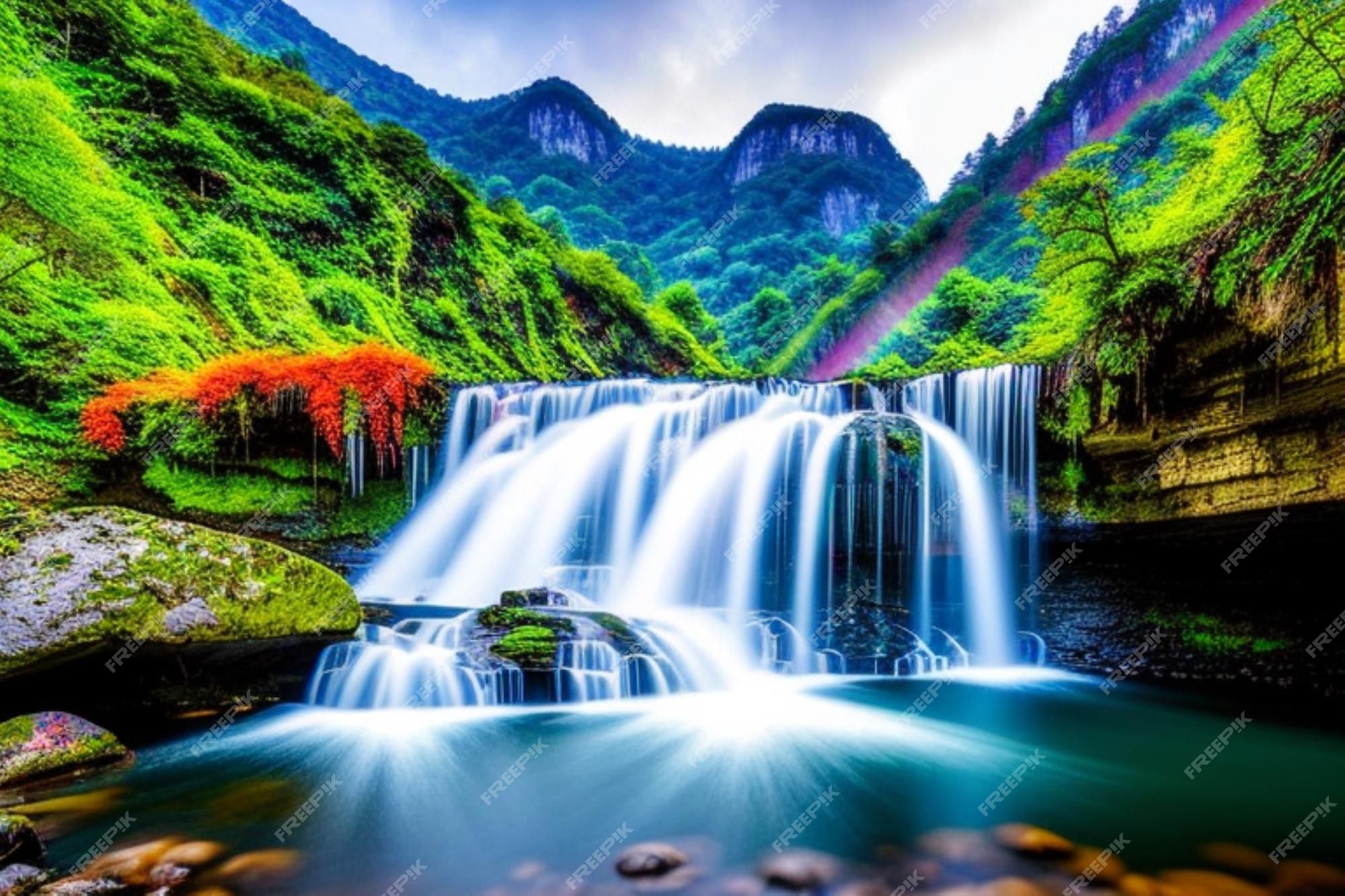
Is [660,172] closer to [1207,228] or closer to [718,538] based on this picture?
[718,538]

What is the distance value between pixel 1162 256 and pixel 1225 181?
3.72 ft

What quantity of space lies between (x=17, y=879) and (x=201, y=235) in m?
13.6

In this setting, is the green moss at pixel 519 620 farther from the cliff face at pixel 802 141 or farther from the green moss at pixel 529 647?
the cliff face at pixel 802 141

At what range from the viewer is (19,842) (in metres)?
2.67

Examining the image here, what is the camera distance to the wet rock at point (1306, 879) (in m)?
2.82

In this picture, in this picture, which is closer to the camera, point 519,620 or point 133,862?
point 133,862

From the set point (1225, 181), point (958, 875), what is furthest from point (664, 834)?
point (1225, 181)

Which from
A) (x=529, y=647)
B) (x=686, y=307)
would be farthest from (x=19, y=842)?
(x=686, y=307)

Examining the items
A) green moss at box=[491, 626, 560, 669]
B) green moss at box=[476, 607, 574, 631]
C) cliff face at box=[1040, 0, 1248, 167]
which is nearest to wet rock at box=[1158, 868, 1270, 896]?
green moss at box=[491, 626, 560, 669]

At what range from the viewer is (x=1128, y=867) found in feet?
9.79

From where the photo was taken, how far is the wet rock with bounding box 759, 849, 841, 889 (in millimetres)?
2848

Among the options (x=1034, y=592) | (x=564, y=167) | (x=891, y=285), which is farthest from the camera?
(x=564, y=167)

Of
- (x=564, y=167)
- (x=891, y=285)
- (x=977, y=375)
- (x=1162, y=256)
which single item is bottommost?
(x=977, y=375)

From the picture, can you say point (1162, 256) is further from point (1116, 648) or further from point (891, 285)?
point (891, 285)
